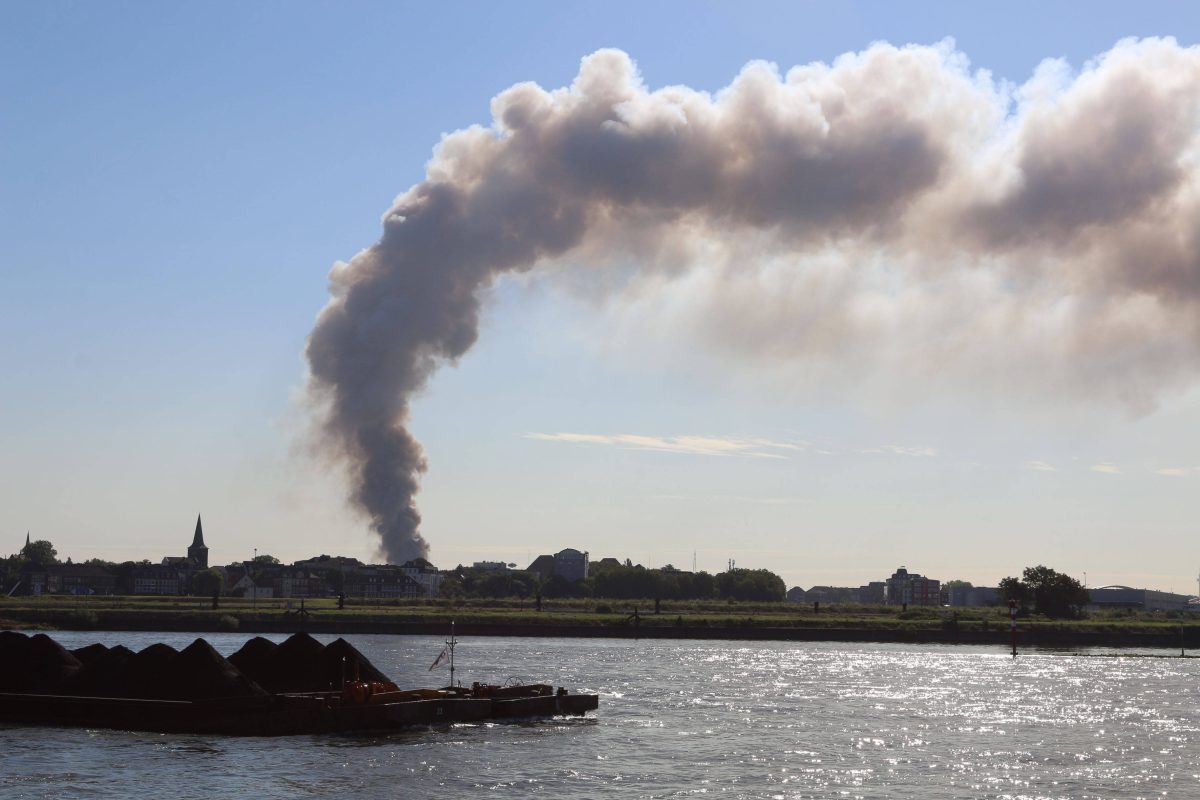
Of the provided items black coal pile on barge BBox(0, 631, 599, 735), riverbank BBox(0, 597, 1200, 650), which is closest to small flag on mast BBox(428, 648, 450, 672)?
black coal pile on barge BBox(0, 631, 599, 735)

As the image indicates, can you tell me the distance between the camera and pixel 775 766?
188 ft

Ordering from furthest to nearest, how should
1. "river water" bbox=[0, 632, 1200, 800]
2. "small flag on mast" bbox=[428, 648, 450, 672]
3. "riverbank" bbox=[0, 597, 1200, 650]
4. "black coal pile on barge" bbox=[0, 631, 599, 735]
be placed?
"riverbank" bbox=[0, 597, 1200, 650]
"small flag on mast" bbox=[428, 648, 450, 672]
"black coal pile on barge" bbox=[0, 631, 599, 735]
"river water" bbox=[0, 632, 1200, 800]

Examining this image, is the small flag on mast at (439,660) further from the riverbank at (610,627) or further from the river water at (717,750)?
the riverbank at (610,627)

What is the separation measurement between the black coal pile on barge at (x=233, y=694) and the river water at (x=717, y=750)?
157cm

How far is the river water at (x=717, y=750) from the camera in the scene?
5134 centimetres

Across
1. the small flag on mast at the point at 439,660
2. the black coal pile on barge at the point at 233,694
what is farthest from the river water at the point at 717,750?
the small flag on mast at the point at 439,660

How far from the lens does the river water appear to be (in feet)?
168

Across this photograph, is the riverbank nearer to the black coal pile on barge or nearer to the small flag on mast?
the small flag on mast

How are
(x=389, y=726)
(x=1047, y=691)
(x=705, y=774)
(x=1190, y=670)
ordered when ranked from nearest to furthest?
(x=705, y=774) < (x=389, y=726) < (x=1047, y=691) < (x=1190, y=670)

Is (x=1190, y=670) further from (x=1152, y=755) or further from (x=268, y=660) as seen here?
(x=268, y=660)

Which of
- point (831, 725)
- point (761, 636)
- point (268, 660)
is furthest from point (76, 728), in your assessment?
point (761, 636)

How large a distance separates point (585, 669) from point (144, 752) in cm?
5594

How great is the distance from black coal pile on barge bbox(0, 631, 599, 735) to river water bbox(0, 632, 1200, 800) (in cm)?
157

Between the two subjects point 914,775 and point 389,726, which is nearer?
point 914,775
